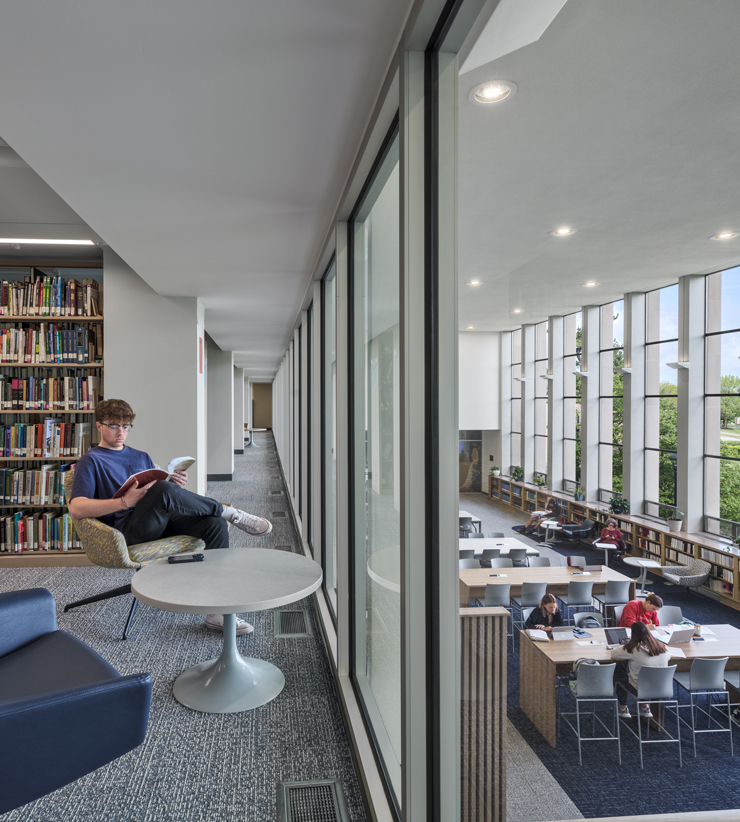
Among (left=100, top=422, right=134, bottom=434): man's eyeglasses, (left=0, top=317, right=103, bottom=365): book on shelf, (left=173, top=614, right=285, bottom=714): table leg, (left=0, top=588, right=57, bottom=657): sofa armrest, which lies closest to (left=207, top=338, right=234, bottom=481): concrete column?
(left=0, top=317, right=103, bottom=365): book on shelf

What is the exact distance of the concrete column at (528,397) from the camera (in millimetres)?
806

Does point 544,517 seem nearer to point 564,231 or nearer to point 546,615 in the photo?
point 546,615

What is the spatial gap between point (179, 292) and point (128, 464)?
6.31 ft

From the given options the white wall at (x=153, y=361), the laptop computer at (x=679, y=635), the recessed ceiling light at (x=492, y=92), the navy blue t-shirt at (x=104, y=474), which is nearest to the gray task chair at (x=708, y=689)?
the laptop computer at (x=679, y=635)

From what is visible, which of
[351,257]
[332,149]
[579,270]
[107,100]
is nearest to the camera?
[579,270]

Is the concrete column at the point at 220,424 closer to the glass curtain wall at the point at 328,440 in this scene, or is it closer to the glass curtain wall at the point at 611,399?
the glass curtain wall at the point at 328,440

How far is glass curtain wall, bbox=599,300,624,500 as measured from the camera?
623 millimetres

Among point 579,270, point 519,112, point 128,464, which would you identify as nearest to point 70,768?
point 579,270

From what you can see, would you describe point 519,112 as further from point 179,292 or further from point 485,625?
point 179,292

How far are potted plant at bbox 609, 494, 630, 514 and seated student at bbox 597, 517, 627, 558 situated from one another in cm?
1

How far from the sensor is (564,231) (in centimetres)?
70

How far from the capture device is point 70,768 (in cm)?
150

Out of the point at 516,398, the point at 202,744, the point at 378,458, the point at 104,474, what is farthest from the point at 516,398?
the point at 104,474

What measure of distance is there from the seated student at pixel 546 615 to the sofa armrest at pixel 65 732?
1.26m
